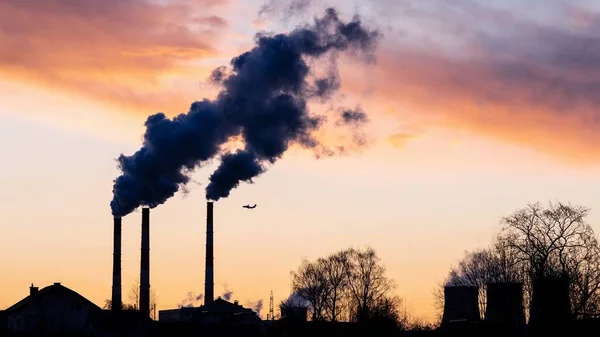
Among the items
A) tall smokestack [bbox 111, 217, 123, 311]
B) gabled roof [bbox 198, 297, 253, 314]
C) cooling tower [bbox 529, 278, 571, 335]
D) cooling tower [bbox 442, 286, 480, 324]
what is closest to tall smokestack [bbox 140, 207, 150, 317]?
tall smokestack [bbox 111, 217, 123, 311]

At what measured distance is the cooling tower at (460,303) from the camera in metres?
107

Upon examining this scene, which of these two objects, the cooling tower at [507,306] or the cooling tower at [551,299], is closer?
the cooling tower at [551,299]

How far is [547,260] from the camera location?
94688 mm

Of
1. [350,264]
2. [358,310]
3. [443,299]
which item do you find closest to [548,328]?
[443,299]

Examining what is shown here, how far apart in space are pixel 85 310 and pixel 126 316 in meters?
3.88

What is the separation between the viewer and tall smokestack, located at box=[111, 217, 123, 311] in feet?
339

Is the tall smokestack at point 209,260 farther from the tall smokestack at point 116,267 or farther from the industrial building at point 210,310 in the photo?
the tall smokestack at point 116,267

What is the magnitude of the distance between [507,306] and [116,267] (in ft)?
100

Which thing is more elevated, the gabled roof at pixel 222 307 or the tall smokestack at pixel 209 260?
the tall smokestack at pixel 209 260

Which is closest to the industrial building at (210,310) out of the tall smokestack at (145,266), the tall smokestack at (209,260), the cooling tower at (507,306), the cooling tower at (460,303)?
the tall smokestack at (209,260)

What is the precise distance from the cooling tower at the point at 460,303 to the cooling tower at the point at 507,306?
396cm

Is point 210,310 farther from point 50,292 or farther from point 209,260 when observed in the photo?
point 50,292

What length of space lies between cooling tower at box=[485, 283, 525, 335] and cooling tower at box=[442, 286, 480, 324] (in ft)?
13.0

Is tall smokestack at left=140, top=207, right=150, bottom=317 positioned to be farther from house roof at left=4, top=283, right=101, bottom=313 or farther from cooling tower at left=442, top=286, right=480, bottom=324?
cooling tower at left=442, top=286, right=480, bottom=324
